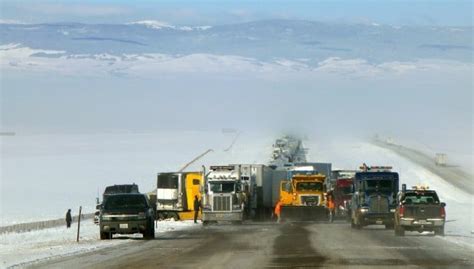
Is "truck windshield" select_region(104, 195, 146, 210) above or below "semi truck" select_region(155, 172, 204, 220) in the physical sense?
below

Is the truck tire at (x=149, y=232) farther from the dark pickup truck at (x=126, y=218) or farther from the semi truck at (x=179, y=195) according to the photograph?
the semi truck at (x=179, y=195)

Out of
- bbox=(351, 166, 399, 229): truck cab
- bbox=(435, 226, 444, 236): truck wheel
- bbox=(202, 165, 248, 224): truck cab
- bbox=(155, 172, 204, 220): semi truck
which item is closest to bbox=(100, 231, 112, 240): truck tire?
bbox=(435, 226, 444, 236): truck wheel

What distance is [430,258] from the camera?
130 feet

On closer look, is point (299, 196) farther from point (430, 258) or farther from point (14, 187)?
point (14, 187)

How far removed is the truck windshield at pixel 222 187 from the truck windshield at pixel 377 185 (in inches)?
420

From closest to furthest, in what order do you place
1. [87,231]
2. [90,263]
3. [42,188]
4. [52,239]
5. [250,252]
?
[90,263], [250,252], [52,239], [87,231], [42,188]

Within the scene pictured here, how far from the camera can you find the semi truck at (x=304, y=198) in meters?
72.4

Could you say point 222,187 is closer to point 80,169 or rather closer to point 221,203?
point 221,203

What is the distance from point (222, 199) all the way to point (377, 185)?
10.9 metres

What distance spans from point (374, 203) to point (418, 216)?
24.8 ft

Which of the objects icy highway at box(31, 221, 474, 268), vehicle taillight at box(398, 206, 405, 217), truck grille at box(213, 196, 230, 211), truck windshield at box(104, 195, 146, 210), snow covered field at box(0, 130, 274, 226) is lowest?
icy highway at box(31, 221, 474, 268)

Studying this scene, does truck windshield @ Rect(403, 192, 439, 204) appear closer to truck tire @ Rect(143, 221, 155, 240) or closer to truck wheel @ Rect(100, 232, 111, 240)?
truck tire @ Rect(143, 221, 155, 240)

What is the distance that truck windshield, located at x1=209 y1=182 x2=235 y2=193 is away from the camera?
237 ft

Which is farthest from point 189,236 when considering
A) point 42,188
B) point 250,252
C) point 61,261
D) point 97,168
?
point 97,168
